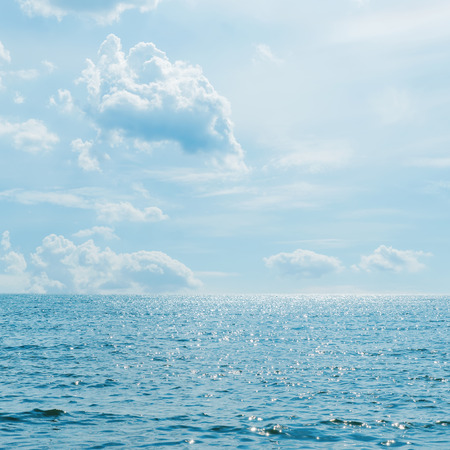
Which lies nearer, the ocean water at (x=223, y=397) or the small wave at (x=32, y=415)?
the ocean water at (x=223, y=397)

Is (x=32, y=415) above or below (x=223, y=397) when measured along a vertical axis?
above

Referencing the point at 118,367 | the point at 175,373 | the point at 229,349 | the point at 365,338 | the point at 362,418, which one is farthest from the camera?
the point at 365,338

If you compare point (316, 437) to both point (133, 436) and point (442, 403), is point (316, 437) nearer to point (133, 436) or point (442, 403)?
point (133, 436)

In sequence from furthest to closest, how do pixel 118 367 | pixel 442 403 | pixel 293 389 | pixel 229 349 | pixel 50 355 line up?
pixel 229 349 → pixel 50 355 → pixel 118 367 → pixel 293 389 → pixel 442 403

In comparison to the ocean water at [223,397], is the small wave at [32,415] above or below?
above

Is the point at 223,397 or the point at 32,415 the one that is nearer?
the point at 32,415

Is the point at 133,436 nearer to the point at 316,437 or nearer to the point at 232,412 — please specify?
the point at 232,412

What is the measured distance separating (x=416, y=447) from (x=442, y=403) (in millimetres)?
10284

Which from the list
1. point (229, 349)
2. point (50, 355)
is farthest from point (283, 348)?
point (50, 355)

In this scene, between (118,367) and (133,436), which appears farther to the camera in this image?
(118,367)

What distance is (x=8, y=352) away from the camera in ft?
177

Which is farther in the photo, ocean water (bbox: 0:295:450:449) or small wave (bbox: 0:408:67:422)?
small wave (bbox: 0:408:67:422)

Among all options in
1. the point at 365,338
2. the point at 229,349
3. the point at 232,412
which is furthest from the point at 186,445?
the point at 365,338

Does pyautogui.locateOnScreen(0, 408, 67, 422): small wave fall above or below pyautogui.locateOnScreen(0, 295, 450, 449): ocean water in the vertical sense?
above
